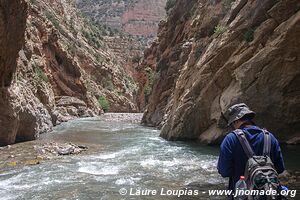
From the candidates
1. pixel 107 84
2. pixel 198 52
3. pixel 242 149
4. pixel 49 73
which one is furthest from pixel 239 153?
pixel 107 84

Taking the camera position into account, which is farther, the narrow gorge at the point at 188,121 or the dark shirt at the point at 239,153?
the narrow gorge at the point at 188,121

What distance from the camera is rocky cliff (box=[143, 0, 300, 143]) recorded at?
12.7 meters

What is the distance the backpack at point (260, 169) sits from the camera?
10.7 ft

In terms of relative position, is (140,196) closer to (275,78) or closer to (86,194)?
(86,194)

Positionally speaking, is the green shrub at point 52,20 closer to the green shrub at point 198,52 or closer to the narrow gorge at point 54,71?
the narrow gorge at point 54,71

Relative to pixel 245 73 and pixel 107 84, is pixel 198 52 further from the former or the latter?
pixel 107 84

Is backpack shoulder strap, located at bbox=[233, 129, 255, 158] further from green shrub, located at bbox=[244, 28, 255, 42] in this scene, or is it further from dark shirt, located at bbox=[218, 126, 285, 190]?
green shrub, located at bbox=[244, 28, 255, 42]

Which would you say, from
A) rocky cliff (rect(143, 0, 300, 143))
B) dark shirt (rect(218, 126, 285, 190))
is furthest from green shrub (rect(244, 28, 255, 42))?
dark shirt (rect(218, 126, 285, 190))

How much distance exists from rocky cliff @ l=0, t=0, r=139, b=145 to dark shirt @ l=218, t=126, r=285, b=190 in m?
11.9

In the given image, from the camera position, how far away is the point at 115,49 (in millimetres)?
89438

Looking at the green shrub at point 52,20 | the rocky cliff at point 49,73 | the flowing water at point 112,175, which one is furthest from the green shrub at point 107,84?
the flowing water at point 112,175

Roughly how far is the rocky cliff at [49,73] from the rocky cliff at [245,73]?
290 inches

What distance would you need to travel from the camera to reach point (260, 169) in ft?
10.9

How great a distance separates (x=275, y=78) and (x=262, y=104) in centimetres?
110
